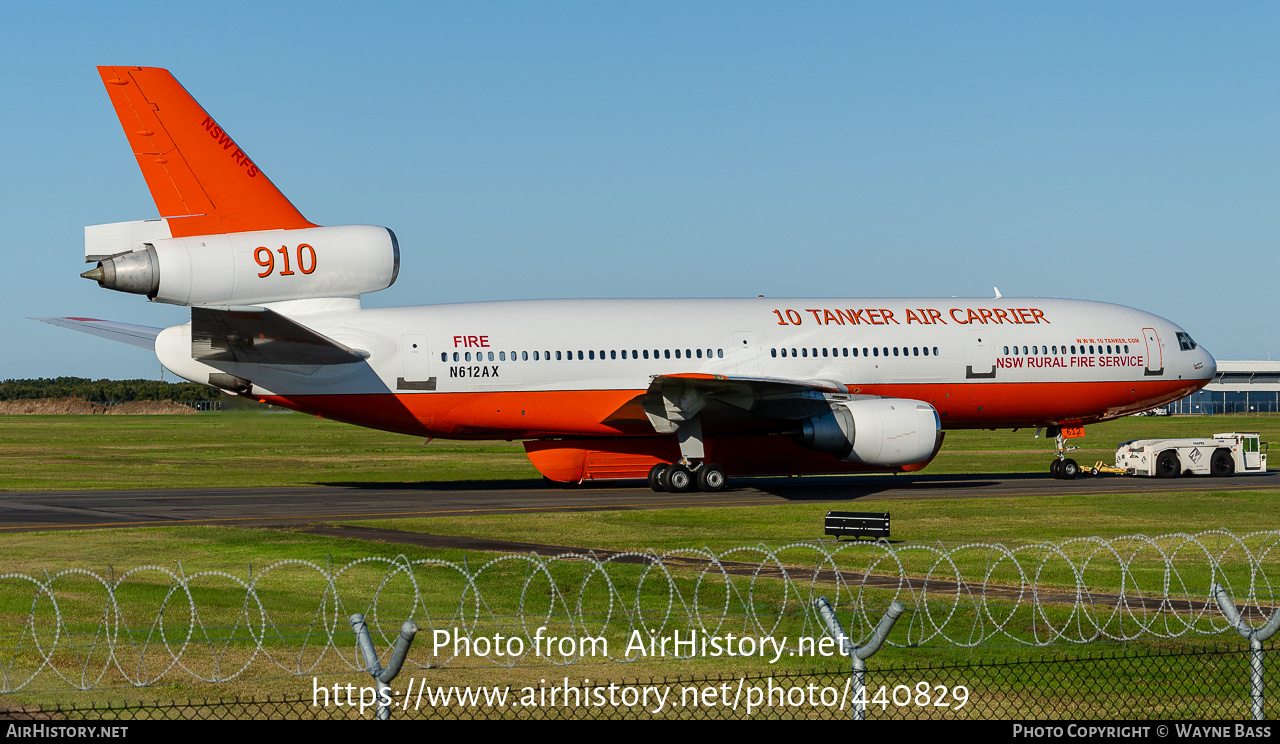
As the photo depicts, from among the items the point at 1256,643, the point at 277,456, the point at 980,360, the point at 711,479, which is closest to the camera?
the point at 1256,643

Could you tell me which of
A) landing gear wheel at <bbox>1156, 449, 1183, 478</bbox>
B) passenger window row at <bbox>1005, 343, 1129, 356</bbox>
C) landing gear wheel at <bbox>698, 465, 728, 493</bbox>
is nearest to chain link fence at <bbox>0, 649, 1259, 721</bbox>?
landing gear wheel at <bbox>698, 465, 728, 493</bbox>

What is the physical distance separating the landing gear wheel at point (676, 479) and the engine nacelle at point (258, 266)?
879 cm

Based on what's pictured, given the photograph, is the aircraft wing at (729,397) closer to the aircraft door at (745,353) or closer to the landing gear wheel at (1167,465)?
the aircraft door at (745,353)

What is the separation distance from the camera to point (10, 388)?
152250 millimetres

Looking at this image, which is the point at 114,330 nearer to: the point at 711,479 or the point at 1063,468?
the point at 711,479

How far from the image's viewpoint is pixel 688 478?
34062 mm

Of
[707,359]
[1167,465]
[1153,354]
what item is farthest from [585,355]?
[1167,465]

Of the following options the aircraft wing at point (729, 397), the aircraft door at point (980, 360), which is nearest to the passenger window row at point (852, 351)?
the aircraft wing at point (729, 397)

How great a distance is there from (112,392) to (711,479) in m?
A: 135

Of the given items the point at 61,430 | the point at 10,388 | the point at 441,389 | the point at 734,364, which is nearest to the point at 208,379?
the point at 441,389

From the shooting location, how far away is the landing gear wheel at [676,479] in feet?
111

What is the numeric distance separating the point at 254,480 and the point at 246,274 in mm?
12790

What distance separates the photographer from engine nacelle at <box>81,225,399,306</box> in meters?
28.1

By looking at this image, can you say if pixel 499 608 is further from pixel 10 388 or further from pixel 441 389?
pixel 10 388
